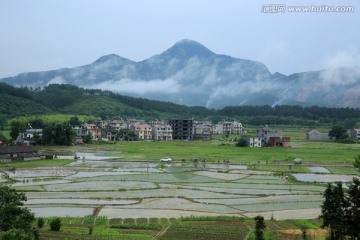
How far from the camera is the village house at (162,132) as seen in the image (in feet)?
298

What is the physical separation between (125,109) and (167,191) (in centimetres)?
10823

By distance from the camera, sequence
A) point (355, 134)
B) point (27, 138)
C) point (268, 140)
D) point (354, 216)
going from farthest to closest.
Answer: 1. point (355, 134)
2. point (27, 138)
3. point (268, 140)
4. point (354, 216)

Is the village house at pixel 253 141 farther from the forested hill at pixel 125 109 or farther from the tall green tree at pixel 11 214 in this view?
the tall green tree at pixel 11 214

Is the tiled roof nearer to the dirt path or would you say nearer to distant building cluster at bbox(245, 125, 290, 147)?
distant building cluster at bbox(245, 125, 290, 147)

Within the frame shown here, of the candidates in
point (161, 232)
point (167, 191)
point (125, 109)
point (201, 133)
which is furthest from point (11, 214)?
point (125, 109)

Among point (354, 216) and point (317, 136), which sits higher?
point (317, 136)

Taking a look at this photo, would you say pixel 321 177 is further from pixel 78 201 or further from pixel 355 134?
pixel 355 134

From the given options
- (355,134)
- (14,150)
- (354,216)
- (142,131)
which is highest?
(355,134)

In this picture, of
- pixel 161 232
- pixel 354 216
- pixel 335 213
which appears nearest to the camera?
pixel 354 216

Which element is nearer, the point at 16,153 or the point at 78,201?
the point at 78,201

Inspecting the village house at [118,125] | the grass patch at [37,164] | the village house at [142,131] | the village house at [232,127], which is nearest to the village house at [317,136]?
the village house at [232,127]

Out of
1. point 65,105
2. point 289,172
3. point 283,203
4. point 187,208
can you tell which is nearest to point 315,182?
point 289,172

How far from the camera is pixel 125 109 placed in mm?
136250

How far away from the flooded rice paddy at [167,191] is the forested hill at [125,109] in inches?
2932
